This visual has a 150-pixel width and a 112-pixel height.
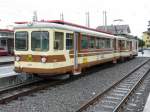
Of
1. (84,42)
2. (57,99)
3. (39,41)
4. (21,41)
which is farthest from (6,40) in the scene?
(57,99)

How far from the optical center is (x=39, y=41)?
1279 centimetres

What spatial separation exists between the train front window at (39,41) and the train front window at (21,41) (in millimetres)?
398

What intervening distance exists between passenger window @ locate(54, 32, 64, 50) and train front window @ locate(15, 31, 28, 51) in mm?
1389

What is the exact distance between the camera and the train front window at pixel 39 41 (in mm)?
12586

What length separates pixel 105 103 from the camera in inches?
385

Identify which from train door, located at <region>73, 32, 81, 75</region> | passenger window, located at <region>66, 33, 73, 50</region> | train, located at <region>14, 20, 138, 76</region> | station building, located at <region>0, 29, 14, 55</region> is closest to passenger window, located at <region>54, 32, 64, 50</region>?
train, located at <region>14, 20, 138, 76</region>

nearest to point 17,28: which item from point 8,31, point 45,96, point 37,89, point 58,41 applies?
point 58,41

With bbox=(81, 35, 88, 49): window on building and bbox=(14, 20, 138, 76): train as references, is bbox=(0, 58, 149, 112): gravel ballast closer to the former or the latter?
bbox=(14, 20, 138, 76): train

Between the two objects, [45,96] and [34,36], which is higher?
[34,36]

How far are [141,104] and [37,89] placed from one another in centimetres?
427

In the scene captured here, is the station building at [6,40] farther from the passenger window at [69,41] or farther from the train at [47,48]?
the passenger window at [69,41]

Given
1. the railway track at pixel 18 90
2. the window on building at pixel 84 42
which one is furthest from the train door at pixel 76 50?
the railway track at pixel 18 90

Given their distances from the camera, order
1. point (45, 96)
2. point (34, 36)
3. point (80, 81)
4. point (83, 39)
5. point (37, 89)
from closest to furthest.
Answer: point (45, 96) → point (37, 89) → point (34, 36) → point (80, 81) → point (83, 39)

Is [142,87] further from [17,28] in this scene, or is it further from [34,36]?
Result: [17,28]
